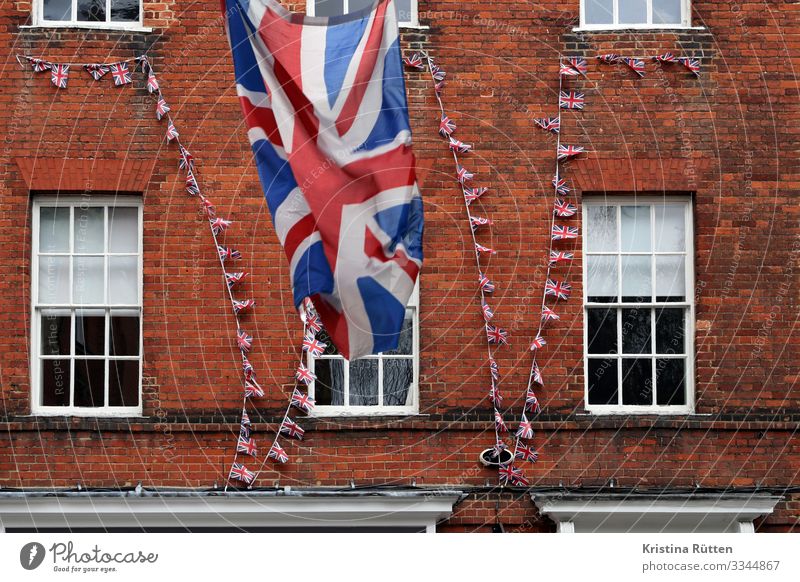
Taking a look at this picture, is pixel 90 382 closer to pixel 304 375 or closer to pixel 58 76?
pixel 304 375

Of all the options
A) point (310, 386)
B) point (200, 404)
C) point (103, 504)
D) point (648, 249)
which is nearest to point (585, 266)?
point (648, 249)

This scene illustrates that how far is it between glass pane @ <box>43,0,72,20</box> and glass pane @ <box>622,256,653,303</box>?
5.96m

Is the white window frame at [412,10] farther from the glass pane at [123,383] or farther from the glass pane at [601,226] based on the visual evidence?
the glass pane at [123,383]

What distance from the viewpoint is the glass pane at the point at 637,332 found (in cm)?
1570


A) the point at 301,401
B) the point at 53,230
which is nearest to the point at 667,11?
the point at 301,401

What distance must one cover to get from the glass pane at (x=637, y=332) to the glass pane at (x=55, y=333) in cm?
535

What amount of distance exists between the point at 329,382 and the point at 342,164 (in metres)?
4.17

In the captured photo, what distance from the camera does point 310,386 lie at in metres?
15.4

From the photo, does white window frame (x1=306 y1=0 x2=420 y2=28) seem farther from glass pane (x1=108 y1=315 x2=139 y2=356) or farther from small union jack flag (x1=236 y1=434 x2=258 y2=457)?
small union jack flag (x1=236 y1=434 x2=258 y2=457)

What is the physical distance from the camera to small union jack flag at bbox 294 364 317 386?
15.3 meters

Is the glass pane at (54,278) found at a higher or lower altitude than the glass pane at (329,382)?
higher

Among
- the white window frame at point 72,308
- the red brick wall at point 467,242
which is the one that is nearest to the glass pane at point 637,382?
the red brick wall at point 467,242

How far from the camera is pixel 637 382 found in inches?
615

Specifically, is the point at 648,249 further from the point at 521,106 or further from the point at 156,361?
the point at 156,361
